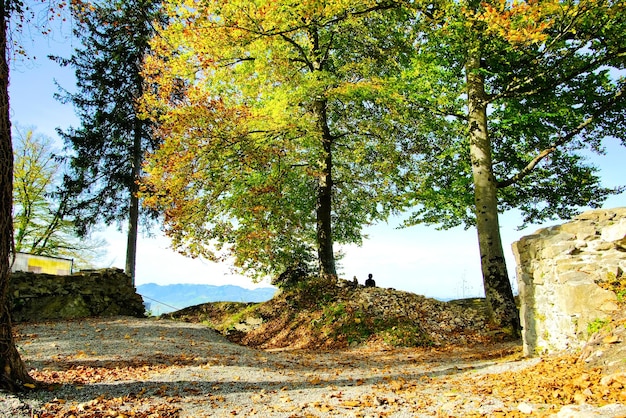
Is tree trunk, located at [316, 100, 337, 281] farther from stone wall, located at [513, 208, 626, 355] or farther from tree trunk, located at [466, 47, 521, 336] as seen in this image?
stone wall, located at [513, 208, 626, 355]

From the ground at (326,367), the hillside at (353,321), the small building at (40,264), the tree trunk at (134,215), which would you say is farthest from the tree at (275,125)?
the small building at (40,264)

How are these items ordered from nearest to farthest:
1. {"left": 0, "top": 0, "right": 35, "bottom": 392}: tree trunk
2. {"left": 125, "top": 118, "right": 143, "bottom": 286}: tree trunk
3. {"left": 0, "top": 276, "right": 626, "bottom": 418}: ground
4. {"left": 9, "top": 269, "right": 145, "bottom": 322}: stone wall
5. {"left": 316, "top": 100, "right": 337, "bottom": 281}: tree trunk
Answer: {"left": 0, "top": 276, "right": 626, "bottom": 418}: ground → {"left": 0, "top": 0, "right": 35, "bottom": 392}: tree trunk → {"left": 9, "top": 269, "right": 145, "bottom": 322}: stone wall → {"left": 316, "top": 100, "right": 337, "bottom": 281}: tree trunk → {"left": 125, "top": 118, "right": 143, "bottom": 286}: tree trunk

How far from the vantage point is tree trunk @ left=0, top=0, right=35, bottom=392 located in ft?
17.5

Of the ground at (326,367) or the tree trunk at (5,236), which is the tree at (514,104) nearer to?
the ground at (326,367)

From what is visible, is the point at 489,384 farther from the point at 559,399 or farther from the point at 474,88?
the point at 474,88

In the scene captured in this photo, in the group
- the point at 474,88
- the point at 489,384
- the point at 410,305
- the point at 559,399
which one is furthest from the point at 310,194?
the point at 559,399

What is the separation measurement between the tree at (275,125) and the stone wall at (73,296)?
4001mm

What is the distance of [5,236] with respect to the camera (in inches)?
211

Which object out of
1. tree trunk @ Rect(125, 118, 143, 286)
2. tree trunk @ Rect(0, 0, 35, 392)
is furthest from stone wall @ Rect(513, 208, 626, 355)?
tree trunk @ Rect(125, 118, 143, 286)

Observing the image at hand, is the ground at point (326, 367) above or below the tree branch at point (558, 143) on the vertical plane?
below

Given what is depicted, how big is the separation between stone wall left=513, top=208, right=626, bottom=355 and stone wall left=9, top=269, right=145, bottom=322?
1339 centimetres

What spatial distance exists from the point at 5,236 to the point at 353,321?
8685mm

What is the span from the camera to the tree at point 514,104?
938 centimetres

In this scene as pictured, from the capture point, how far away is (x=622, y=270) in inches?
246
